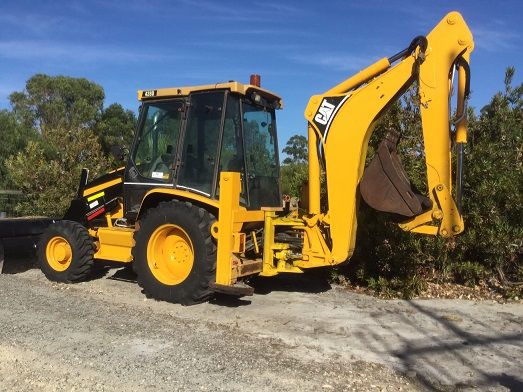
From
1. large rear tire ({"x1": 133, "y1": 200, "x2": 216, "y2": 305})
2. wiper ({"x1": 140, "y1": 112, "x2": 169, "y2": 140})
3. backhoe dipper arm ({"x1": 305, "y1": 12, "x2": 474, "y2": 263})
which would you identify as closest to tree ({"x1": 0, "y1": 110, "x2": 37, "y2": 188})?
wiper ({"x1": 140, "y1": 112, "x2": 169, "y2": 140})

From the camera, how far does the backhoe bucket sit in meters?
5.79

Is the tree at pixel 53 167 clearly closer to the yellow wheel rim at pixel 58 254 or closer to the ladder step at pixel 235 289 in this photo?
the yellow wheel rim at pixel 58 254

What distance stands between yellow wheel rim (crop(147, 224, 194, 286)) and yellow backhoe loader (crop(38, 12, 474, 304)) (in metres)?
0.01

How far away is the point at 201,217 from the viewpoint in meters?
6.38

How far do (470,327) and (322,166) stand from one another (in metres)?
2.55

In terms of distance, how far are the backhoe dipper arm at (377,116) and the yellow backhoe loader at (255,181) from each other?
12 mm

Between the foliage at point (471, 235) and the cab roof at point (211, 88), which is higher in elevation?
the cab roof at point (211, 88)

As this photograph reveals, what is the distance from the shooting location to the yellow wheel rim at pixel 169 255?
263 inches

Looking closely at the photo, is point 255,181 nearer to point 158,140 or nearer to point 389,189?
point 158,140

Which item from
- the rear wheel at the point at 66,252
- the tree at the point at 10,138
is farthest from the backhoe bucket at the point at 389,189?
the tree at the point at 10,138

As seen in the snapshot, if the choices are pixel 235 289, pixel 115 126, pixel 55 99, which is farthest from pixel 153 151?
pixel 55 99

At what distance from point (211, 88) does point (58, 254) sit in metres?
3.46

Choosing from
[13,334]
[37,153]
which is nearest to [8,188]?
[37,153]

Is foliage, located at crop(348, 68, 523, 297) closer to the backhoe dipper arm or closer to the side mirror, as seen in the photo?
the backhoe dipper arm
